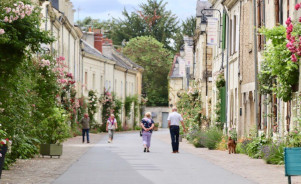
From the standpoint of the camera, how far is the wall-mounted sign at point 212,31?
3788 cm

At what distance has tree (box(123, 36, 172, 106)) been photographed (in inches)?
3516

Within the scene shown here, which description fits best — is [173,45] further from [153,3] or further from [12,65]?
[12,65]

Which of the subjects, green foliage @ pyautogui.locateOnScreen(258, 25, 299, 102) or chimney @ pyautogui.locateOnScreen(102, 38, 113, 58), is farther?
chimney @ pyautogui.locateOnScreen(102, 38, 113, 58)

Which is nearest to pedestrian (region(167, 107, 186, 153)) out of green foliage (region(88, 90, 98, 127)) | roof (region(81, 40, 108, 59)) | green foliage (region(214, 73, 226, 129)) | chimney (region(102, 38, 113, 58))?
green foliage (region(214, 73, 226, 129))

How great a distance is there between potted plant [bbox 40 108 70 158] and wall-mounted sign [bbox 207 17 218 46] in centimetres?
1577

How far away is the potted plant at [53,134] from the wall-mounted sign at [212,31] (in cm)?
1577

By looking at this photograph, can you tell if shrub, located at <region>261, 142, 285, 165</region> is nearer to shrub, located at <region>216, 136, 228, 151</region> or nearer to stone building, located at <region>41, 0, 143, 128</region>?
shrub, located at <region>216, 136, 228, 151</region>

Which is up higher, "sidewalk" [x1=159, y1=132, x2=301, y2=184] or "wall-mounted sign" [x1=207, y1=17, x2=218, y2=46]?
"wall-mounted sign" [x1=207, y1=17, x2=218, y2=46]

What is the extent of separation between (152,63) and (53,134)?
232 ft

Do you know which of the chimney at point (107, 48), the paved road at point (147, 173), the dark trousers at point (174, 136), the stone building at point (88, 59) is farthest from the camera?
the chimney at point (107, 48)

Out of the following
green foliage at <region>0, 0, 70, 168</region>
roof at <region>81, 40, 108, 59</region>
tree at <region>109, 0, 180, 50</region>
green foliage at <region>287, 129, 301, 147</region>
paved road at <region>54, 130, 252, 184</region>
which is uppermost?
tree at <region>109, 0, 180, 50</region>

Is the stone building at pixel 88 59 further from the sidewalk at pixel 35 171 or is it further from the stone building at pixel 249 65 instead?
the sidewalk at pixel 35 171

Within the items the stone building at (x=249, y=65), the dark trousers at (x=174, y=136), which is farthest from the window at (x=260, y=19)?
the dark trousers at (x=174, y=136)

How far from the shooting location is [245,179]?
49.2 feet
